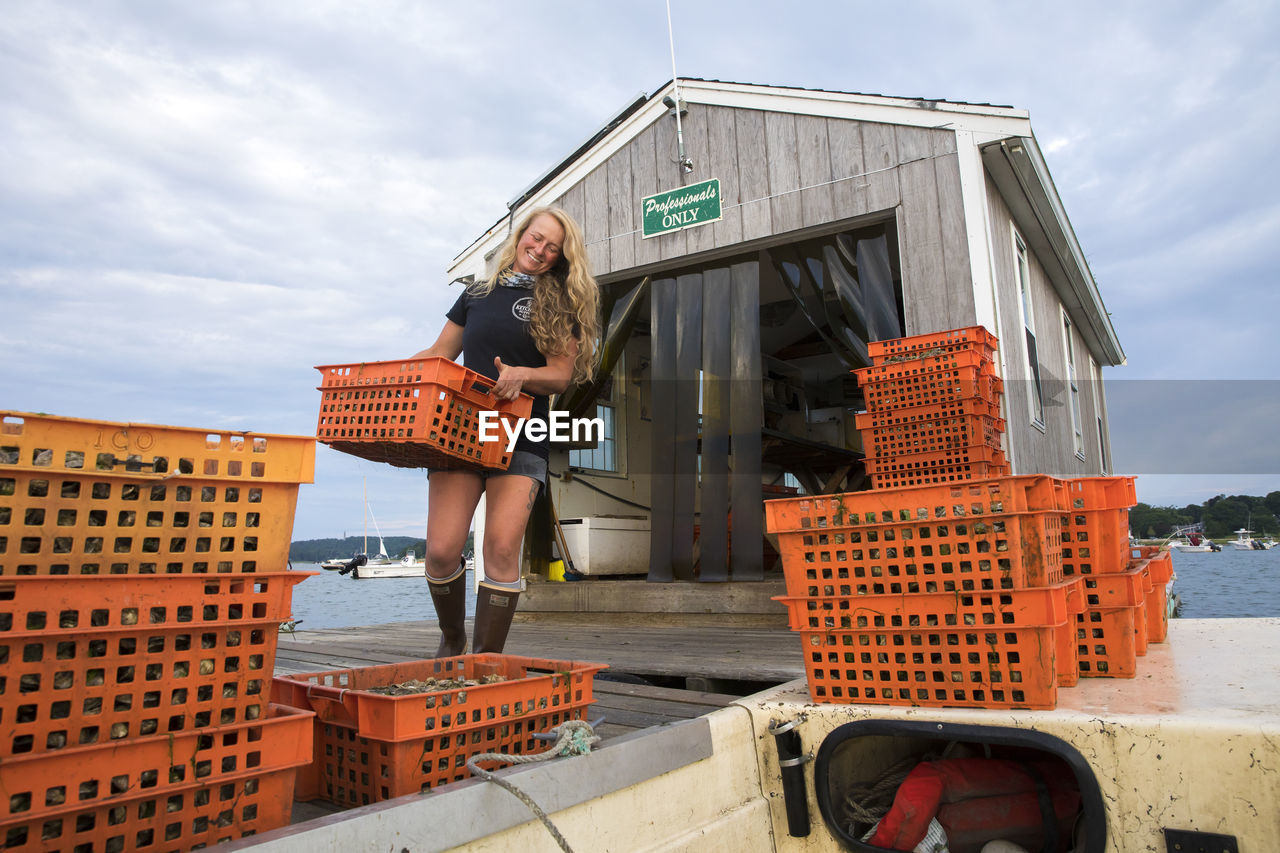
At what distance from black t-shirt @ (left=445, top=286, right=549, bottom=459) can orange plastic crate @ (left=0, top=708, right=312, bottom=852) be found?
5.02ft

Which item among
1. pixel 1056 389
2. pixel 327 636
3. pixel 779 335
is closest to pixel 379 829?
pixel 327 636

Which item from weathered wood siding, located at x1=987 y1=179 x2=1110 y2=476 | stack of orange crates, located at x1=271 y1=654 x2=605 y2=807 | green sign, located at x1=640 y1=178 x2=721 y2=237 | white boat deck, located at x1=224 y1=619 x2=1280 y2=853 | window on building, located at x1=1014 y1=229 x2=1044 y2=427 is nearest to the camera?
white boat deck, located at x1=224 y1=619 x2=1280 y2=853

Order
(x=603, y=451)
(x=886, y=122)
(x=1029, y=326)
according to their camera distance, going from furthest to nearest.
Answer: (x=603, y=451)
(x=1029, y=326)
(x=886, y=122)

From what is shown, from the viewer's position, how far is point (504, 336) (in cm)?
267

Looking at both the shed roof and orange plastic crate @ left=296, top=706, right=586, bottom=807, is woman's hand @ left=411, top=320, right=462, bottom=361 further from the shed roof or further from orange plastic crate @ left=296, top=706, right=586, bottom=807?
the shed roof

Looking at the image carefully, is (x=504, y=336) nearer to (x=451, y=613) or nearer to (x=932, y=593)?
(x=451, y=613)

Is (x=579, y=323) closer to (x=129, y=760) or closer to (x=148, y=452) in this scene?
(x=148, y=452)

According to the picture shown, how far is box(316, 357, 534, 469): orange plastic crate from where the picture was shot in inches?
82.4

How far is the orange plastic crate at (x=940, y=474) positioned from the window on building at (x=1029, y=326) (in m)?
1.94

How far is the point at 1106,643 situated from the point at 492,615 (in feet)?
6.49

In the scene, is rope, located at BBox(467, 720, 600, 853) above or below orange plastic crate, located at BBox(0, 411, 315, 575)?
below

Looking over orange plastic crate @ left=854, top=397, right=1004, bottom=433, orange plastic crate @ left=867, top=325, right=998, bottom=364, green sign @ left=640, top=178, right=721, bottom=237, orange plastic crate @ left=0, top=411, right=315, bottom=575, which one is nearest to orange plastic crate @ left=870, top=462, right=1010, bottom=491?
orange plastic crate @ left=854, top=397, right=1004, bottom=433

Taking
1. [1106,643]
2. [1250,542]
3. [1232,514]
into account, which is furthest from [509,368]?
[1250,542]

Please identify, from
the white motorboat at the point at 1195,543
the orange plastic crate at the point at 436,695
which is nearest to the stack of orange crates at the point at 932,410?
the orange plastic crate at the point at 436,695
